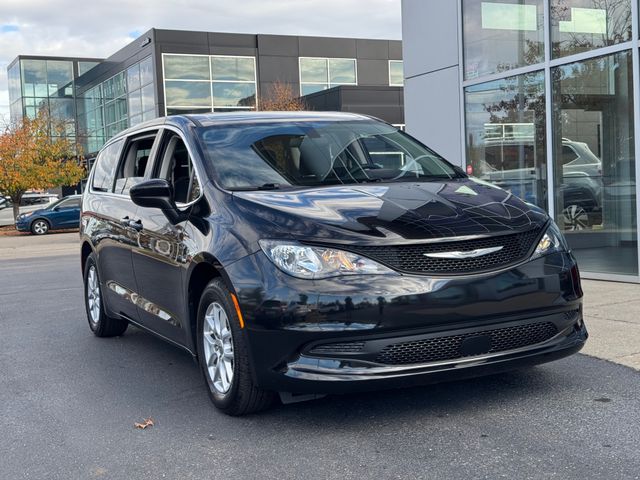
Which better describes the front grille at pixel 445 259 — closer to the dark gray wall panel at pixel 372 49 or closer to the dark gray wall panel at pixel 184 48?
the dark gray wall panel at pixel 184 48

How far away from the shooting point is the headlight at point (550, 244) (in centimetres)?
446

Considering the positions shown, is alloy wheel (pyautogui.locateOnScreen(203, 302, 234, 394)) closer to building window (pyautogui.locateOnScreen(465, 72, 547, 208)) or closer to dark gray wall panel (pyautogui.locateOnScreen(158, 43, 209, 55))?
building window (pyautogui.locateOnScreen(465, 72, 547, 208))

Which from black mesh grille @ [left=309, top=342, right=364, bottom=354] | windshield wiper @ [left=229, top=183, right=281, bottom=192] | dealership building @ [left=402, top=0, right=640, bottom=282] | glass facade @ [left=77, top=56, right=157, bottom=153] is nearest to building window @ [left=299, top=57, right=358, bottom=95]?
glass facade @ [left=77, top=56, right=157, bottom=153]

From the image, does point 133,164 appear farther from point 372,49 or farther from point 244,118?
point 372,49

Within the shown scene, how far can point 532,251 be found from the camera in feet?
14.5

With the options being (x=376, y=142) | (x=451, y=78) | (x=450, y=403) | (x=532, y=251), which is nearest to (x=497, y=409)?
(x=450, y=403)

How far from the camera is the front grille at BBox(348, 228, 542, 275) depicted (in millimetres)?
4125

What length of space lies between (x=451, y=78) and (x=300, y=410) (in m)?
8.53

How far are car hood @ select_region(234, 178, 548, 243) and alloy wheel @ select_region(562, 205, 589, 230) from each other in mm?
5633

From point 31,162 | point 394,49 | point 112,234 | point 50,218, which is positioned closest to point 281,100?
point 394,49

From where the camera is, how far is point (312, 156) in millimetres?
5391

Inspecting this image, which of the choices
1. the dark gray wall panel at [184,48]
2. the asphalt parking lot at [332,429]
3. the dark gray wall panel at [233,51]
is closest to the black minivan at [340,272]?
the asphalt parking lot at [332,429]

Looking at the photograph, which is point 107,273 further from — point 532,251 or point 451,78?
point 451,78

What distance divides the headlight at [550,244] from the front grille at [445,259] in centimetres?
14
